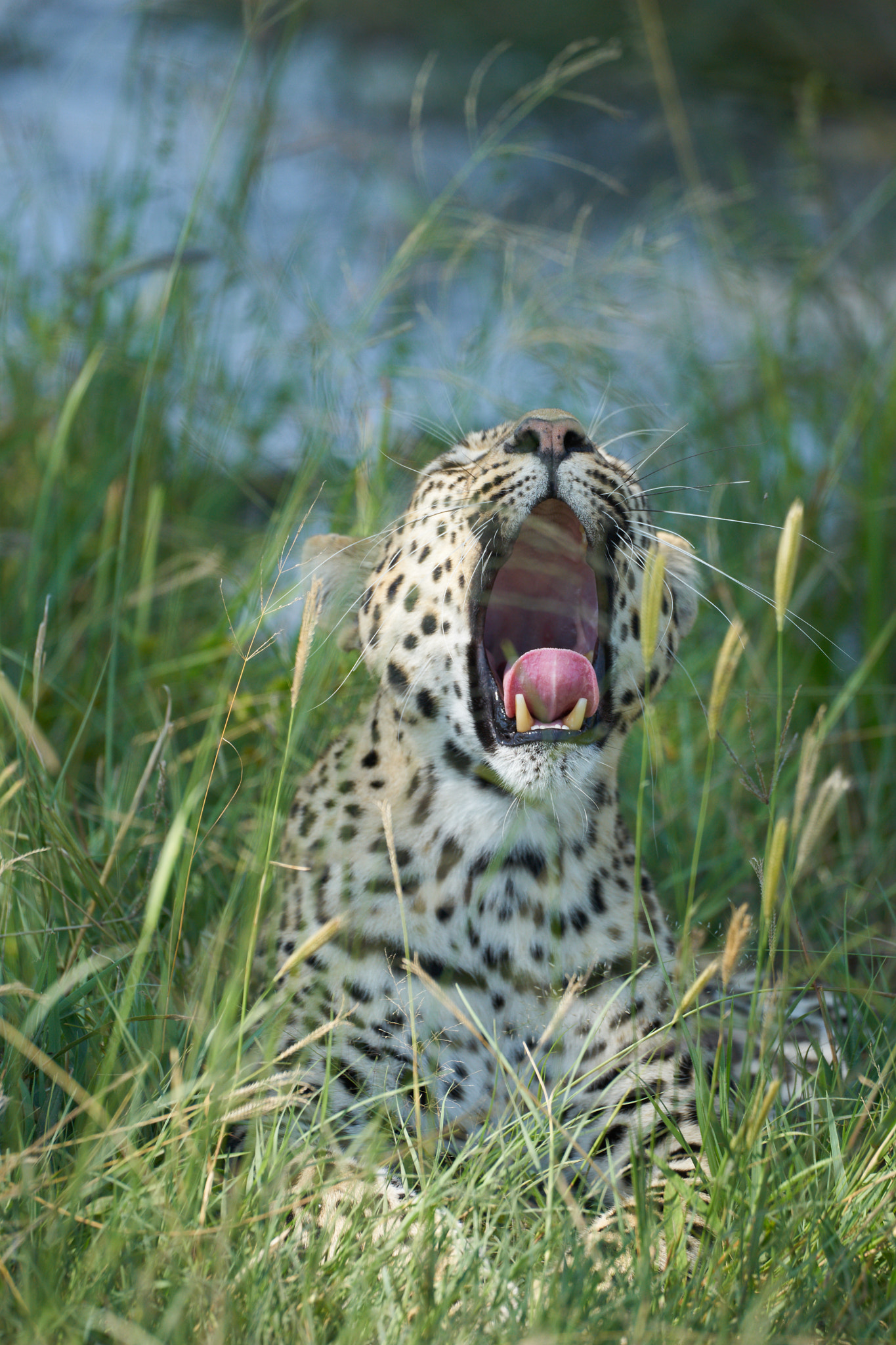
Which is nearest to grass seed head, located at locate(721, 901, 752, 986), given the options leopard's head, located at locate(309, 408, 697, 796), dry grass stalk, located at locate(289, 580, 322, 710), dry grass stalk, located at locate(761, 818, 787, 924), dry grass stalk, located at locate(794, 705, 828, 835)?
dry grass stalk, located at locate(761, 818, 787, 924)

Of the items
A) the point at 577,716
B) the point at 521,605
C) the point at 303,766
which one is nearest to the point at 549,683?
the point at 577,716

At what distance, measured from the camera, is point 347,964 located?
2725mm

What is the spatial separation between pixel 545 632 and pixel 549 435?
655mm

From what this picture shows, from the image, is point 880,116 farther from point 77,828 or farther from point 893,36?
point 77,828

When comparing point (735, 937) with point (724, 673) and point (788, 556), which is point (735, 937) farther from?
point (788, 556)

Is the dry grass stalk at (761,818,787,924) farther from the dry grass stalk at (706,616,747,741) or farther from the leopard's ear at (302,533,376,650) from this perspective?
the leopard's ear at (302,533,376,650)

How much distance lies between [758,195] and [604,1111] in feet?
19.9

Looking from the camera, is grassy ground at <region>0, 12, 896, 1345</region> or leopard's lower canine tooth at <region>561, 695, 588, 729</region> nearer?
grassy ground at <region>0, 12, 896, 1345</region>

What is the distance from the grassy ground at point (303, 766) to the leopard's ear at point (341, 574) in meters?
0.14

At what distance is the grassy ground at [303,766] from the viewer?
6.03ft

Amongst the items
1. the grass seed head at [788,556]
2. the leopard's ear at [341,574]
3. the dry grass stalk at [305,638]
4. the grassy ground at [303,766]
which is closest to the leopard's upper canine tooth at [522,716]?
the grassy ground at [303,766]

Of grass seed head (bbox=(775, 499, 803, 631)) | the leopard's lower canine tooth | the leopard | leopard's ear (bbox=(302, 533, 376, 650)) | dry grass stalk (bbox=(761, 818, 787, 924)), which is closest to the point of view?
dry grass stalk (bbox=(761, 818, 787, 924))

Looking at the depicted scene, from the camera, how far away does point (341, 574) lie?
311 cm

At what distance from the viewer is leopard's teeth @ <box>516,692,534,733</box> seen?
9.08ft
